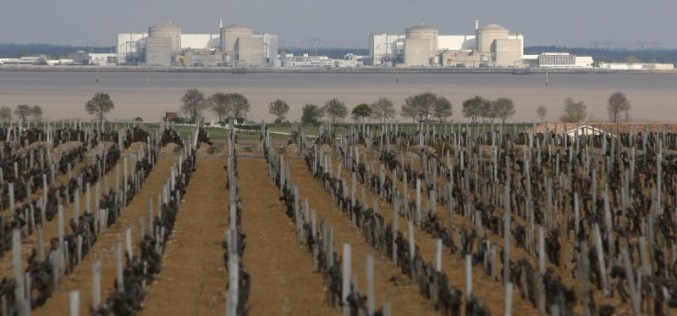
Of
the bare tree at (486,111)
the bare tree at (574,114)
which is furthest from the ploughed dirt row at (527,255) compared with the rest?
the bare tree at (486,111)

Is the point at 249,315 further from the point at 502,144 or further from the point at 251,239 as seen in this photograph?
the point at 502,144

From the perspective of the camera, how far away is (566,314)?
1244 centimetres

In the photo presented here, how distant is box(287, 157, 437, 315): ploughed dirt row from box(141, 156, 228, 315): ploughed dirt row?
4.38 feet

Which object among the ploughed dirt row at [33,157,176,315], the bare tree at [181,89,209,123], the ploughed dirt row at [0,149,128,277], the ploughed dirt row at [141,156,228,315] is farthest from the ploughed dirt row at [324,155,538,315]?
the bare tree at [181,89,209,123]

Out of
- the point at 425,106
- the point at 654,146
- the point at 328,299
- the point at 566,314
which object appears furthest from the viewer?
the point at 425,106

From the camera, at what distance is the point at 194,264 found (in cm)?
1564

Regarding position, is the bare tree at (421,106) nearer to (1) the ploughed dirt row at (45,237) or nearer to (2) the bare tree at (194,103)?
(2) the bare tree at (194,103)

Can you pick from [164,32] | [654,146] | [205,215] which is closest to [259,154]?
[654,146]

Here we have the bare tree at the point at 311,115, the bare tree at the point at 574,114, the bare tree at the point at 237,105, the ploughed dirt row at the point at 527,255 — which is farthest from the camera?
the bare tree at the point at 237,105

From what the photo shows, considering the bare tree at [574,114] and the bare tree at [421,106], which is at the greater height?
the bare tree at [421,106]

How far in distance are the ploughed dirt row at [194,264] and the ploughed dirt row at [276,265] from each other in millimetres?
315

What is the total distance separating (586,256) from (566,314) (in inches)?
56.3

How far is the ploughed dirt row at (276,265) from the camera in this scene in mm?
13258

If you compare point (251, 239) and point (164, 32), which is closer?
point (251, 239)
